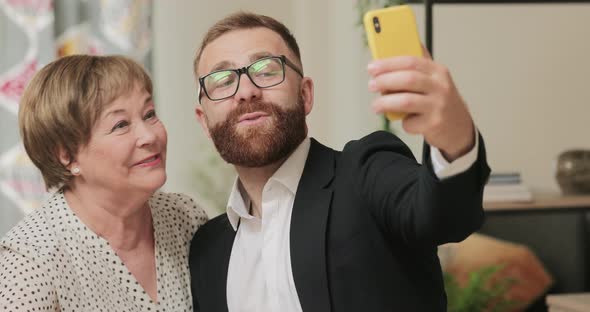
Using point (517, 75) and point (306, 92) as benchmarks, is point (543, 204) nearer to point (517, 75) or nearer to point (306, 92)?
point (517, 75)

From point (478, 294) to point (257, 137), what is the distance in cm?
185

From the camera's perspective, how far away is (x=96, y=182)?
5.73ft

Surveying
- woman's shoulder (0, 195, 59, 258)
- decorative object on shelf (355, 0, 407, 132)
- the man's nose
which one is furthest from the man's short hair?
decorative object on shelf (355, 0, 407, 132)

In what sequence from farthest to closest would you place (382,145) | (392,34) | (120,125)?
1. (120,125)
2. (382,145)
3. (392,34)

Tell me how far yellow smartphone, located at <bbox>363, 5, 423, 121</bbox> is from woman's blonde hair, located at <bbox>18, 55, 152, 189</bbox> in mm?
871

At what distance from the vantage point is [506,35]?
12.3ft

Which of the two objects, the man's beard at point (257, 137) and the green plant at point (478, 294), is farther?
the green plant at point (478, 294)

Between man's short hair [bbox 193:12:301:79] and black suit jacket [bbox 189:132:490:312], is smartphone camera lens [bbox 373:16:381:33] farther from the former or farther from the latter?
man's short hair [bbox 193:12:301:79]

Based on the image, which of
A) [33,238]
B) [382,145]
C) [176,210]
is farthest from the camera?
[176,210]

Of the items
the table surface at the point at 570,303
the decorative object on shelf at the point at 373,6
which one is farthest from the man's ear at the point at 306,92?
the table surface at the point at 570,303

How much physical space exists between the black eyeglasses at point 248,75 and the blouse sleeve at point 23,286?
1.67 feet

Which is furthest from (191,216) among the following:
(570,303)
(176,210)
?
(570,303)

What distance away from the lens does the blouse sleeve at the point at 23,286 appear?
147cm

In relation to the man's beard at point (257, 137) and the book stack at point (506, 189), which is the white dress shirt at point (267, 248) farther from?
the book stack at point (506, 189)
